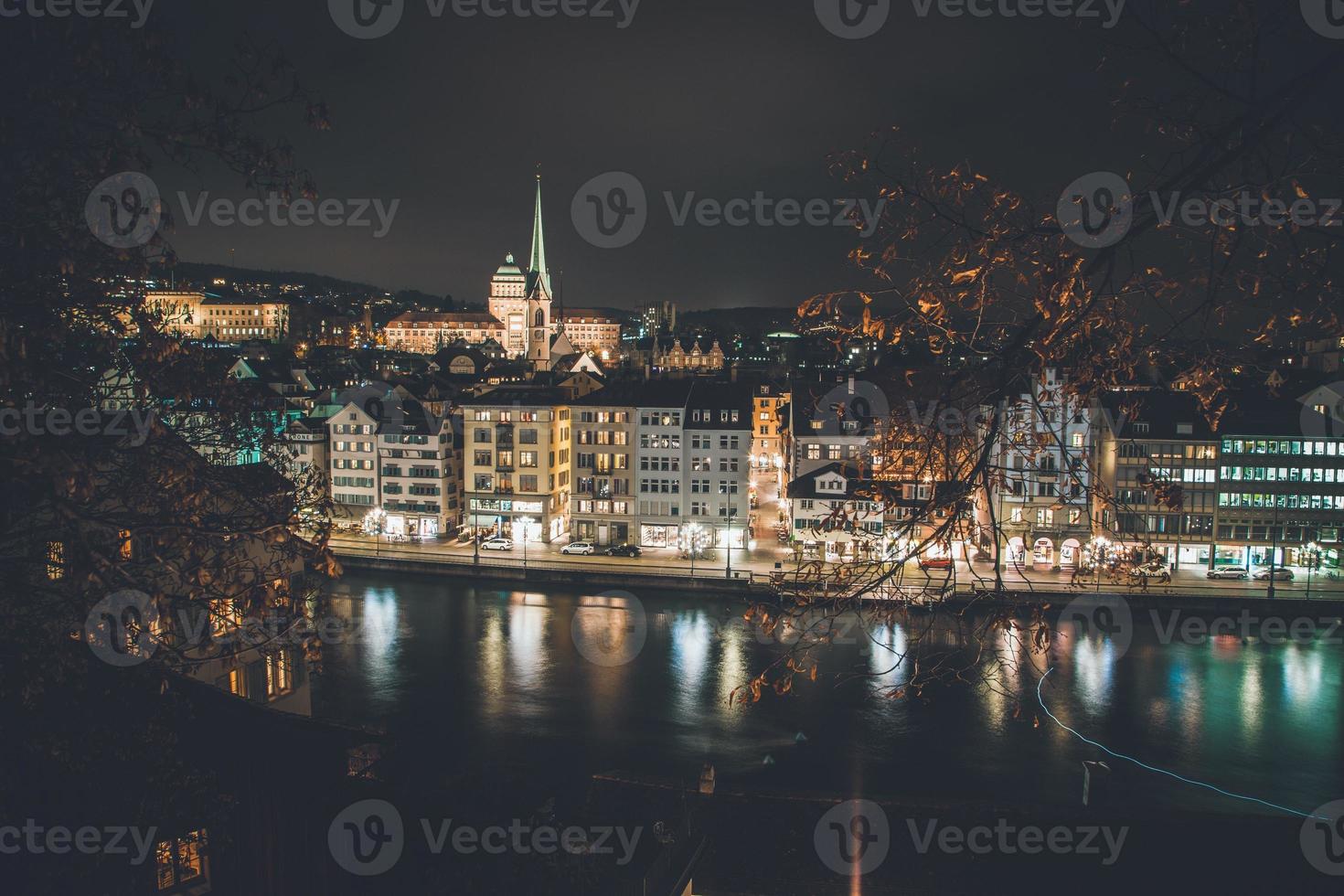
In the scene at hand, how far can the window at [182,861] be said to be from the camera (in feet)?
17.2

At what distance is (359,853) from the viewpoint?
5805 mm

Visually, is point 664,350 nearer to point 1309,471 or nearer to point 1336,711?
point 1309,471

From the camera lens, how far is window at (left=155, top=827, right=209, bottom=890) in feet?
17.2

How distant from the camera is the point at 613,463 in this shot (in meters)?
29.0

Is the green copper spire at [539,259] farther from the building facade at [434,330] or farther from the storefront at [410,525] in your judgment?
the storefront at [410,525]

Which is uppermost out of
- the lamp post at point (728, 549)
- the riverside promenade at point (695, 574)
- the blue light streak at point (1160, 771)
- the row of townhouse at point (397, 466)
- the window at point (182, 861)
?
the row of townhouse at point (397, 466)

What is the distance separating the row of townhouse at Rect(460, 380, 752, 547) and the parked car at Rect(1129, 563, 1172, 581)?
82.8 feet

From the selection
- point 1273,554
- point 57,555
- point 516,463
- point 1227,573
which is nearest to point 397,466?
point 516,463

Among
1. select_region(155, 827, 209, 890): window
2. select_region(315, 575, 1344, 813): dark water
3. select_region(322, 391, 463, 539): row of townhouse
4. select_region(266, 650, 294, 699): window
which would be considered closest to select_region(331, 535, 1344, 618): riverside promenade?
select_region(322, 391, 463, 539): row of townhouse

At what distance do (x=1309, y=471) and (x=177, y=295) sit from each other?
2873cm

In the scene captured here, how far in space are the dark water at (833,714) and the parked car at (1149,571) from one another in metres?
9.24

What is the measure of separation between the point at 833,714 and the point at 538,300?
75.3m

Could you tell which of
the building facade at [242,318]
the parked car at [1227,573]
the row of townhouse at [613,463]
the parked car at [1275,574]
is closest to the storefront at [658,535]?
the row of townhouse at [613,463]

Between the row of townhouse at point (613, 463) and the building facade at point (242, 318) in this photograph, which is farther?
the building facade at point (242, 318)
